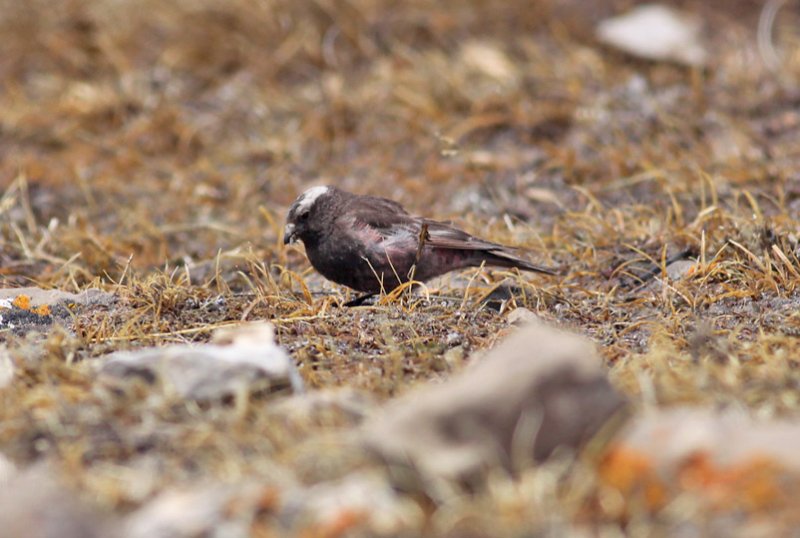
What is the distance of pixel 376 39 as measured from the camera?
29.7 feet

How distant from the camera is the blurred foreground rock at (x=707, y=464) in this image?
8.75ft

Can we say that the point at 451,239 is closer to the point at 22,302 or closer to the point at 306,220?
the point at 306,220

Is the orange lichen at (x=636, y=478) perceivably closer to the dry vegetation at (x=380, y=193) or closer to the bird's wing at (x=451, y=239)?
Result: the dry vegetation at (x=380, y=193)

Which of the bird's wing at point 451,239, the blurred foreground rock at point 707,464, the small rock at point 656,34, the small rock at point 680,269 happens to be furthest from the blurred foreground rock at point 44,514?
the small rock at point 656,34

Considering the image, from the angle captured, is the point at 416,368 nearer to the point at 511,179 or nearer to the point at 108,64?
the point at 511,179

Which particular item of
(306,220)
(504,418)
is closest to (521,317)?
(306,220)

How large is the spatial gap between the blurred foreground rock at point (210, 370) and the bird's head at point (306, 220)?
1.92 m

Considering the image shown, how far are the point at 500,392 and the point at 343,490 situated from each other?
18.0 inches

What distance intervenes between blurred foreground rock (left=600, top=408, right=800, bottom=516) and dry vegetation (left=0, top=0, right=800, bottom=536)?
3.2 inches

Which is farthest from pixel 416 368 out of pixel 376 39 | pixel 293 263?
pixel 376 39

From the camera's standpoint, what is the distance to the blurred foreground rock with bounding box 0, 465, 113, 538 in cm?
254

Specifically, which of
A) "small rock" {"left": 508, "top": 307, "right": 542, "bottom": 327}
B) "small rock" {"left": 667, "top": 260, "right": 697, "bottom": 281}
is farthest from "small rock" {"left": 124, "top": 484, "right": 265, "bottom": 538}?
"small rock" {"left": 667, "top": 260, "right": 697, "bottom": 281}

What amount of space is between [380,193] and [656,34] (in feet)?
8.94

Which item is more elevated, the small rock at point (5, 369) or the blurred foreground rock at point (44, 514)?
the blurred foreground rock at point (44, 514)
